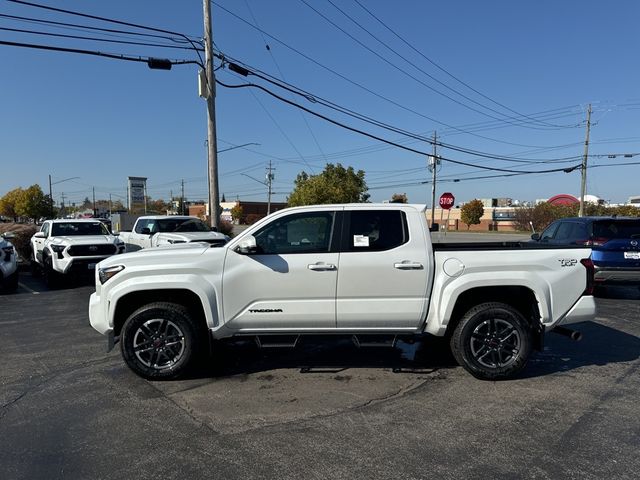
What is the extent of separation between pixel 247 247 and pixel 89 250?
357 inches

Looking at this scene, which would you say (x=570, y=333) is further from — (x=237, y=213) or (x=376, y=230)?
(x=237, y=213)

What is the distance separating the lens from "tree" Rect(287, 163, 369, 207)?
36.3 m

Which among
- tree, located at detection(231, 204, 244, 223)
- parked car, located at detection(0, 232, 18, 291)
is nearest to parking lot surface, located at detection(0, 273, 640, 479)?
parked car, located at detection(0, 232, 18, 291)

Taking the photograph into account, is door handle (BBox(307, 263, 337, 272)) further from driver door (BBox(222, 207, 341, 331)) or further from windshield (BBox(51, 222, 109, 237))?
windshield (BBox(51, 222, 109, 237))

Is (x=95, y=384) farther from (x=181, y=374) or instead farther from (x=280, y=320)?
(x=280, y=320)

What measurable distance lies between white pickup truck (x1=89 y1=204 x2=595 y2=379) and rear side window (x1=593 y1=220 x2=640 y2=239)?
18.5ft

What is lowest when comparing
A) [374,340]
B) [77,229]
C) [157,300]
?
[374,340]

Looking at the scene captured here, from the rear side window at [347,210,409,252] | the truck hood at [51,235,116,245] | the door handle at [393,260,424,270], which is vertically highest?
the rear side window at [347,210,409,252]

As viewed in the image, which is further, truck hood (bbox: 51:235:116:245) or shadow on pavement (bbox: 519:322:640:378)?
truck hood (bbox: 51:235:116:245)

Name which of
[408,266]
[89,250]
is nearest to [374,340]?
[408,266]

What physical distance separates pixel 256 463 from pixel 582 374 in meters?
3.93

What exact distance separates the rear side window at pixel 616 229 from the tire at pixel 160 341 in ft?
28.6

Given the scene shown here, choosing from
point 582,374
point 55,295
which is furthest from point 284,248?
point 55,295

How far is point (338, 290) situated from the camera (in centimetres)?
504
